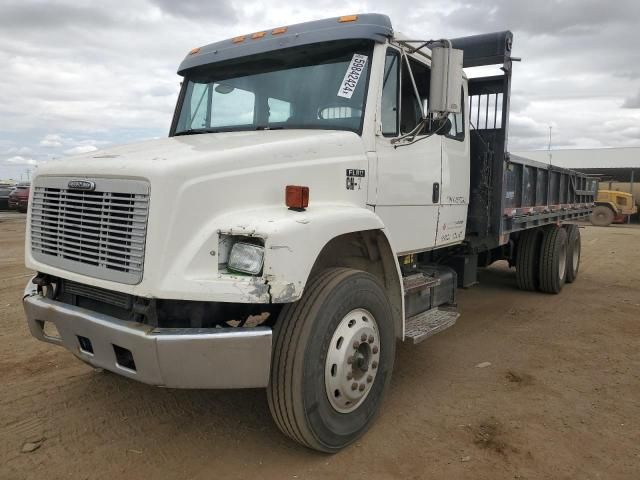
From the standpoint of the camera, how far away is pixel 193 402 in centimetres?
396

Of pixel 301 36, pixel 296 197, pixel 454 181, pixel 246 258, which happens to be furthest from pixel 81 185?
pixel 454 181

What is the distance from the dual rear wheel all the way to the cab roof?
17.2ft

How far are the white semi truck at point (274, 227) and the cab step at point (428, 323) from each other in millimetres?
→ 28

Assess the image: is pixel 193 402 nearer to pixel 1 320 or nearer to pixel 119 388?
pixel 119 388

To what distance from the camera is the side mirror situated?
3.50 metres

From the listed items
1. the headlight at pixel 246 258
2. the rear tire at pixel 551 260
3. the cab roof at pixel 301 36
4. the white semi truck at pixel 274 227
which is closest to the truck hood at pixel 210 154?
the white semi truck at pixel 274 227

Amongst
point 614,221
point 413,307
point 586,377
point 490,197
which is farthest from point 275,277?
point 614,221

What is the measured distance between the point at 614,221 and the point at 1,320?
95.5 ft

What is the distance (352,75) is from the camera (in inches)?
147

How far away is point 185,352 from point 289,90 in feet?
7.03

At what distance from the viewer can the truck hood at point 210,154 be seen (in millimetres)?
2812

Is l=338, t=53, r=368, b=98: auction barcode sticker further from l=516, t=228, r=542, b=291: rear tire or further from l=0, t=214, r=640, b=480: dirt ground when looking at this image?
l=516, t=228, r=542, b=291: rear tire

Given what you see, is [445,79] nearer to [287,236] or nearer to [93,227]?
[287,236]

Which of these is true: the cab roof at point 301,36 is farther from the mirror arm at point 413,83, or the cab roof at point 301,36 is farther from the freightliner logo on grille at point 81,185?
the freightliner logo on grille at point 81,185
